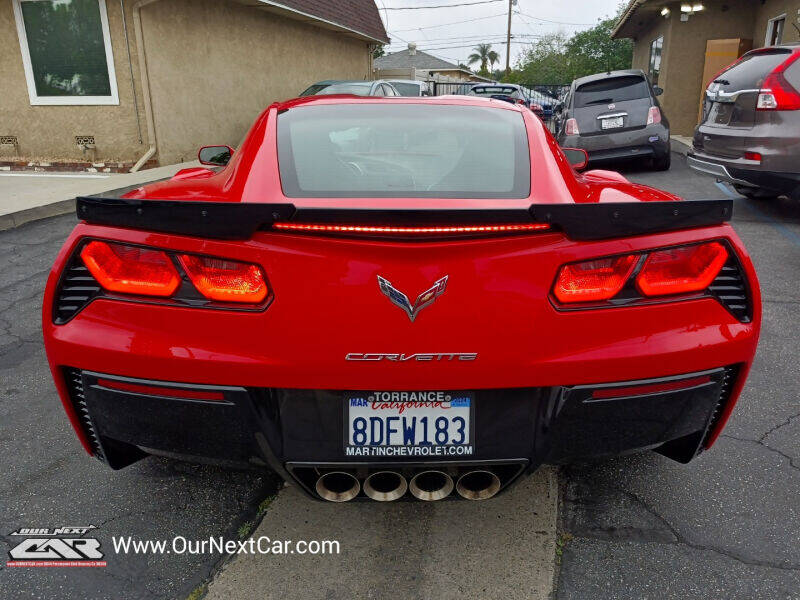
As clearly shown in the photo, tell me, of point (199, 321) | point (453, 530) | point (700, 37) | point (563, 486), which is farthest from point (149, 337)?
point (700, 37)

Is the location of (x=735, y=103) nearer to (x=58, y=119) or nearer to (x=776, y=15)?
(x=776, y=15)

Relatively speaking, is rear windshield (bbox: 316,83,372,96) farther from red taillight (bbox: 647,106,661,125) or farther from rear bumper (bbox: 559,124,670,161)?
red taillight (bbox: 647,106,661,125)

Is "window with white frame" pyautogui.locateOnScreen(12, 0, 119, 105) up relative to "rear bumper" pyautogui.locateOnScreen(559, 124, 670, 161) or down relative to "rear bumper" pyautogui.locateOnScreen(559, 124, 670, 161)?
up

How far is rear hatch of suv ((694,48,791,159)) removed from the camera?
20.4 feet

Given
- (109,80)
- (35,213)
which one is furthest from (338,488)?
(109,80)

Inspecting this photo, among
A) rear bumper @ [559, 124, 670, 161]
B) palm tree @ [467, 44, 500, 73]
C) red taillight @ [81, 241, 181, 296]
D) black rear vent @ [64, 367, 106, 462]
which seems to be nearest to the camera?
red taillight @ [81, 241, 181, 296]

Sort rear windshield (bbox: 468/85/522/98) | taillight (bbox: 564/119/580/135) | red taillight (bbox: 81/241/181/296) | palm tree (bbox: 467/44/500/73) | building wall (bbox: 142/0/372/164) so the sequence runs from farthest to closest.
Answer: palm tree (bbox: 467/44/500/73), rear windshield (bbox: 468/85/522/98), building wall (bbox: 142/0/372/164), taillight (bbox: 564/119/580/135), red taillight (bbox: 81/241/181/296)

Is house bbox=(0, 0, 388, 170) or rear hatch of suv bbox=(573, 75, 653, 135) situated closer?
rear hatch of suv bbox=(573, 75, 653, 135)

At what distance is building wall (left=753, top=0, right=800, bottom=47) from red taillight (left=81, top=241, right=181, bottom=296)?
14.1 meters

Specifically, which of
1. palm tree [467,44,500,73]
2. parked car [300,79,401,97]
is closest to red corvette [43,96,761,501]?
parked car [300,79,401,97]

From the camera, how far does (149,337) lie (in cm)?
170

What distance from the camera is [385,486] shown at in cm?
183

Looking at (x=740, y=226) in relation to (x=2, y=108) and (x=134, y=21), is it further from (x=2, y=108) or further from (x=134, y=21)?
(x=2, y=108)

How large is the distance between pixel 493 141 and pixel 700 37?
16.6m
